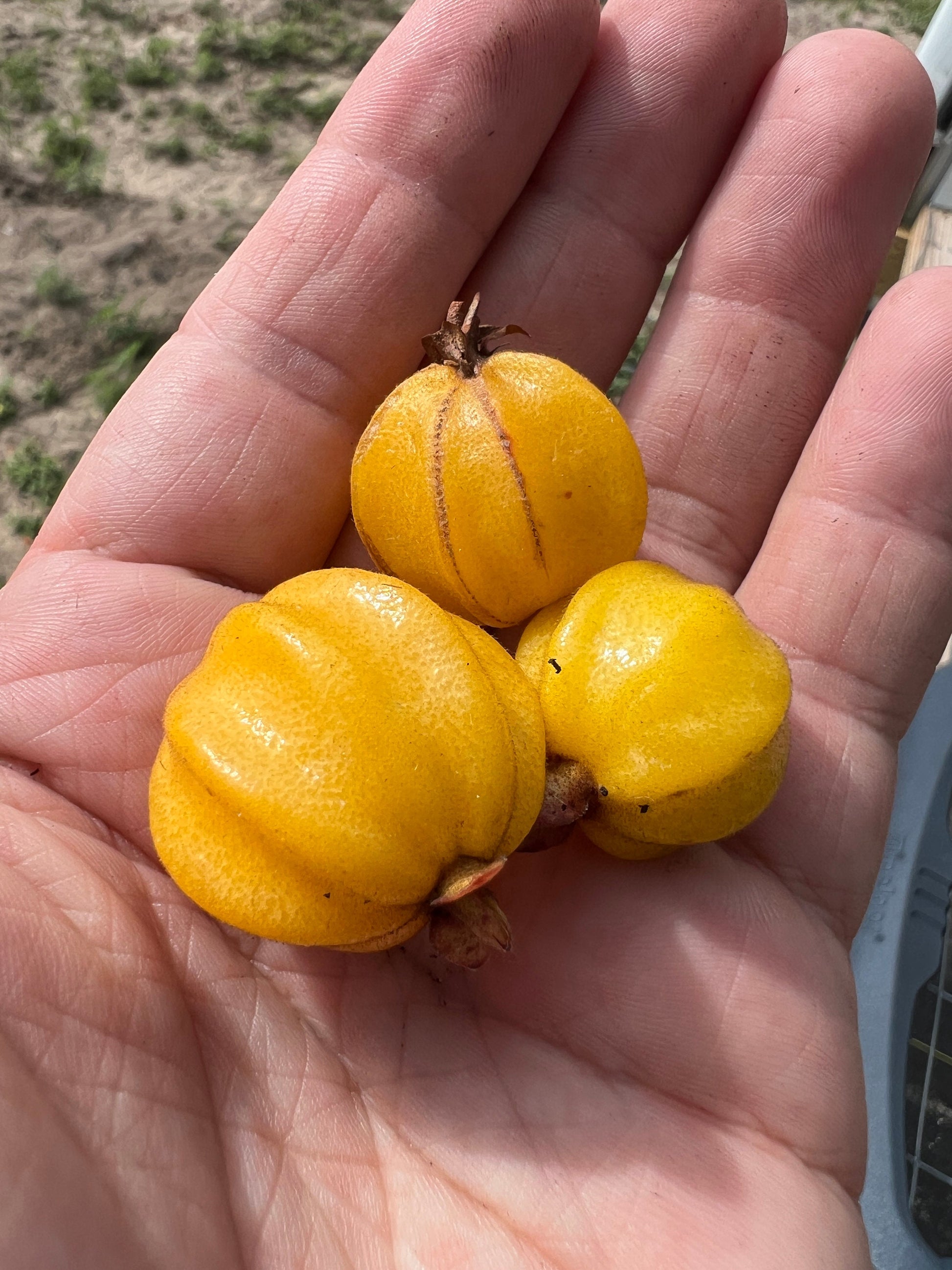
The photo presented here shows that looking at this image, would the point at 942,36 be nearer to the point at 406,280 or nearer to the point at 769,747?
the point at 406,280

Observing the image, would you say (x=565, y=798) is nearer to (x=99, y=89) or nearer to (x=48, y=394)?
(x=48, y=394)

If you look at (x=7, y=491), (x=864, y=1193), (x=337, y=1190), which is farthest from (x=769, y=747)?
(x=7, y=491)

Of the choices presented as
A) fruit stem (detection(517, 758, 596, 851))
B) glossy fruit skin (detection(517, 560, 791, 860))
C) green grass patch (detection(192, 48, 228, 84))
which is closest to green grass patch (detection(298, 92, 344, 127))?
green grass patch (detection(192, 48, 228, 84))

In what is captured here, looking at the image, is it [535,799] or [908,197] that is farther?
[908,197]

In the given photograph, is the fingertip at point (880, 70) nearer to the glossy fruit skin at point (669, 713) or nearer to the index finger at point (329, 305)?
the index finger at point (329, 305)

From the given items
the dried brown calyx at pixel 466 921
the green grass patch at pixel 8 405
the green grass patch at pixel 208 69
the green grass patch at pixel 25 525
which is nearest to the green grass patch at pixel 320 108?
the green grass patch at pixel 208 69
